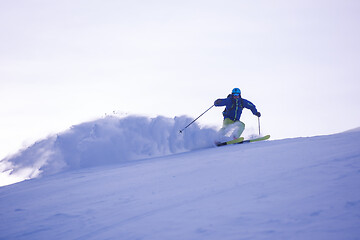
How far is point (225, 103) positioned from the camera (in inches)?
378

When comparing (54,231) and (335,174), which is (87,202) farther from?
(335,174)

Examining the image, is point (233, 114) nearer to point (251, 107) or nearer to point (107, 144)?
point (251, 107)

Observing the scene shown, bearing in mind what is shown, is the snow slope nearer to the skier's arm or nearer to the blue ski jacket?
the blue ski jacket

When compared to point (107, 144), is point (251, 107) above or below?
above

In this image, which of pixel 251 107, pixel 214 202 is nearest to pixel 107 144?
pixel 251 107

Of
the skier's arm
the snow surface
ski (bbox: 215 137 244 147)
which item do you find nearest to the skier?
the skier's arm

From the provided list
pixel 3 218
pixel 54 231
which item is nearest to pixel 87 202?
pixel 54 231

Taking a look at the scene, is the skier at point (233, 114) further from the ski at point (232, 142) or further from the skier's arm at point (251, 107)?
the ski at point (232, 142)

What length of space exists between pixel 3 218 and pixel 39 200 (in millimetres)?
666

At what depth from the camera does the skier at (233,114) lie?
30.9ft

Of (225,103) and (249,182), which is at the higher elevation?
(225,103)

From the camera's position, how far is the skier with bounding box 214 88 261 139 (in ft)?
30.9

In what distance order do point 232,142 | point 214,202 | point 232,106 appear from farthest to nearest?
point 232,106
point 232,142
point 214,202

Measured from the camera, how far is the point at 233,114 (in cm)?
952
